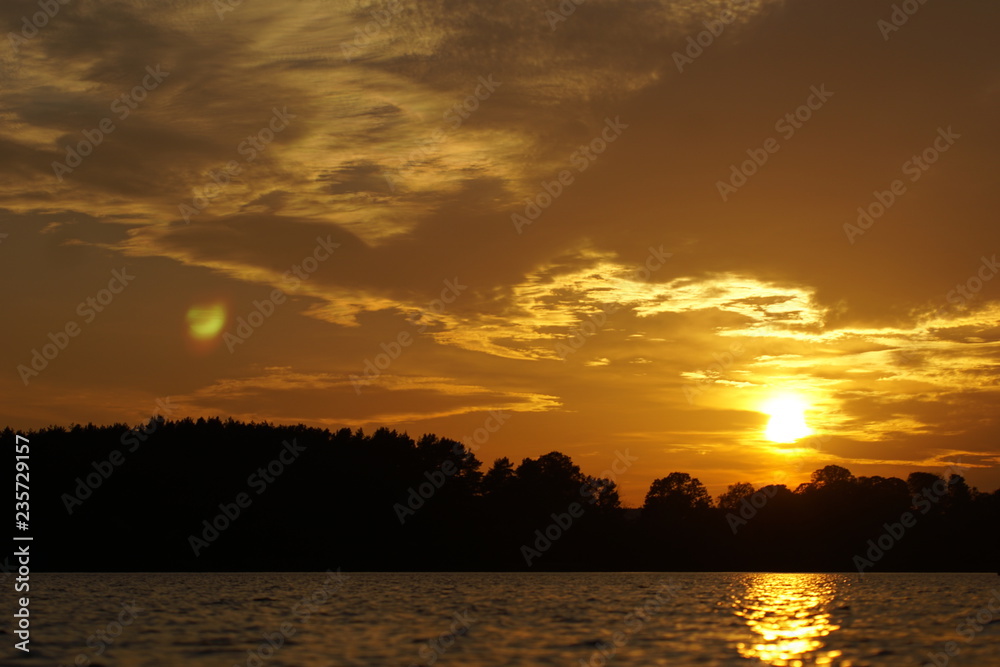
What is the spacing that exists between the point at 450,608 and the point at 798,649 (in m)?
29.4

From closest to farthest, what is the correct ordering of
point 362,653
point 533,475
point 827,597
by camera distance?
point 362,653
point 827,597
point 533,475

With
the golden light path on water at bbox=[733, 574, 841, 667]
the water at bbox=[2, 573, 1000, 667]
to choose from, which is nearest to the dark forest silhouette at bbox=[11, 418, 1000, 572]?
the water at bbox=[2, 573, 1000, 667]

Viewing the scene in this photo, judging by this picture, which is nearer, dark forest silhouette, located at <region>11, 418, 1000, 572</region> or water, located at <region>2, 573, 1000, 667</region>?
water, located at <region>2, 573, 1000, 667</region>

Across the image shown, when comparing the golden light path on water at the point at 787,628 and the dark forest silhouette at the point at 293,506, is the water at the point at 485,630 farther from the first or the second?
the dark forest silhouette at the point at 293,506

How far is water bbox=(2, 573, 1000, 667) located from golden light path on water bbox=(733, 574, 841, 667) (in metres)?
0.13

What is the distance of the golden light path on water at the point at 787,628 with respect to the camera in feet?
133

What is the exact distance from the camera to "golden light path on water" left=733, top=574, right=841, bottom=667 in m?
40.7

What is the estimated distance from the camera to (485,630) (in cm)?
5047

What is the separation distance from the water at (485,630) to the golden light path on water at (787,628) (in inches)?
5.1

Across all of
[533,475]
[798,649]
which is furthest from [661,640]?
[533,475]

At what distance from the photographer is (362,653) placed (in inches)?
1564

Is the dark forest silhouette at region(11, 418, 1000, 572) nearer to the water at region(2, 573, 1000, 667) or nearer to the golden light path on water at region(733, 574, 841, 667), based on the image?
the water at region(2, 573, 1000, 667)

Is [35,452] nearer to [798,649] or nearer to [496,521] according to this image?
[496,521]

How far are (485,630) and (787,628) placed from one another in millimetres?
17726
